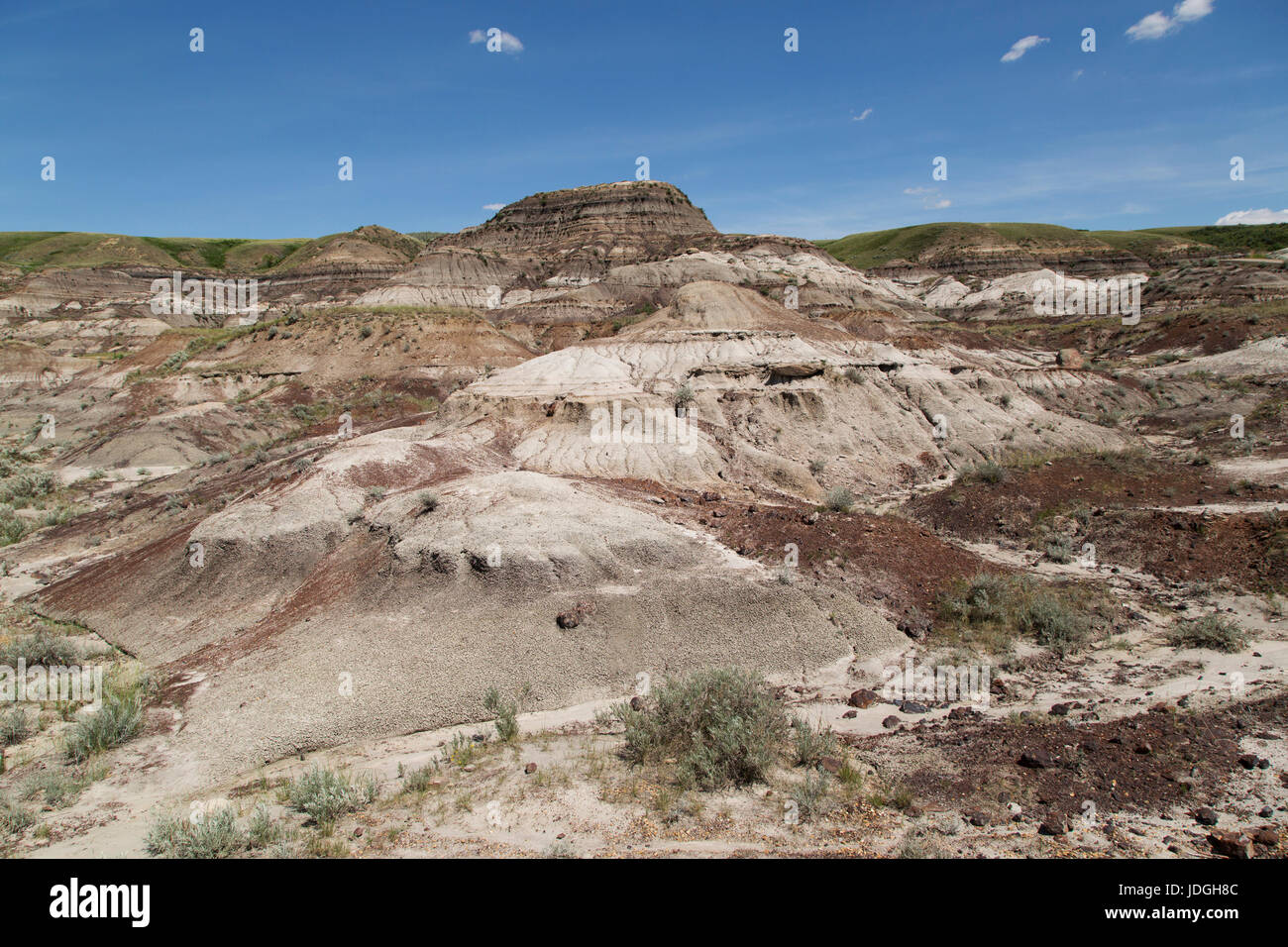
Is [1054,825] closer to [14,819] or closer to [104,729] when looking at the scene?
[14,819]

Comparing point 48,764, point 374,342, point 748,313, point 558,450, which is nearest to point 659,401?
point 558,450

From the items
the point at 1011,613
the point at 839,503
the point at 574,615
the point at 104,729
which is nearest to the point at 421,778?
the point at 574,615

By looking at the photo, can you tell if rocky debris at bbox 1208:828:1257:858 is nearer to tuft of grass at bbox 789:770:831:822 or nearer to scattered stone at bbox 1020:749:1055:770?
scattered stone at bbox 1020:749:1055:770

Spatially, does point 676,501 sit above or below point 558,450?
below

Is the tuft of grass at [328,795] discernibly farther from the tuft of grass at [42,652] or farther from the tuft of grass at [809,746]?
the tuft of grass at [42,652]

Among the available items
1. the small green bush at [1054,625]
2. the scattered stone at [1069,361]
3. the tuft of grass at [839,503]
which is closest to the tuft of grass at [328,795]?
Answer: the small green bush at [1054,625]

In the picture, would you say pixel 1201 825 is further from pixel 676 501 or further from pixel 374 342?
pixel 374 342

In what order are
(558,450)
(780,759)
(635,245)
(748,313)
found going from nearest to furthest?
(780,759), (558,450), (748,313), (635,245)
